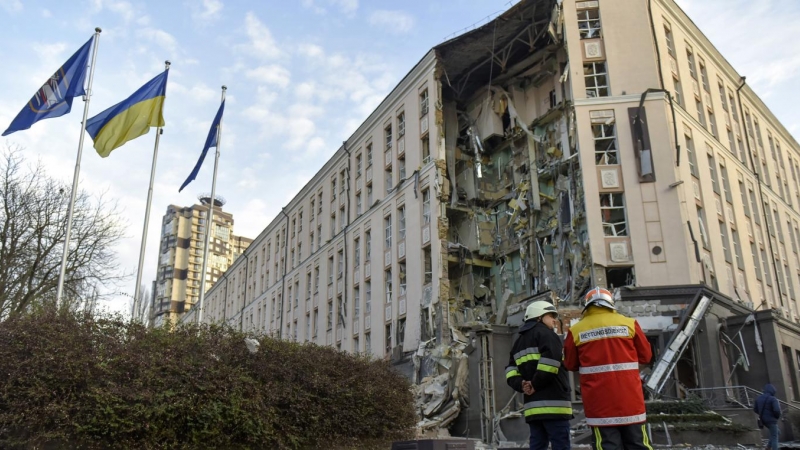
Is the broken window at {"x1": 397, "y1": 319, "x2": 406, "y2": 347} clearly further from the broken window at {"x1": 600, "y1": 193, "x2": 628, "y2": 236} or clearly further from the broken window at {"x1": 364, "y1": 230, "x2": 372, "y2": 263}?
the broken window at {"x1": 600, "y1": 193, "x2": 628, "y2": 236}

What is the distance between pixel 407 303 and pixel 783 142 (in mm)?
29256

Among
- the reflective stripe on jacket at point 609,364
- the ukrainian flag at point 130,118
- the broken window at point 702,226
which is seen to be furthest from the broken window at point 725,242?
the reflective stripe on jacket at point 609,364

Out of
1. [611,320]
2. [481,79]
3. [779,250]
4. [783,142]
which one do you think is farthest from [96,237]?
[783,142]

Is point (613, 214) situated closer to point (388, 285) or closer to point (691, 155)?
point (691, 155)

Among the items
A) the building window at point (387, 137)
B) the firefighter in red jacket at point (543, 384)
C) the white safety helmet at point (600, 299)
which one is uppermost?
the building window at point (387, 137)

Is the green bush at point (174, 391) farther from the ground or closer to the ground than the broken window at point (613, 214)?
closer to the ground

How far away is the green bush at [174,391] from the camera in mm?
10883

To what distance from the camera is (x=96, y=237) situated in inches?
1020

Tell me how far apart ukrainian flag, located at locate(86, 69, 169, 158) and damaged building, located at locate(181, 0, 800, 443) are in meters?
8.88

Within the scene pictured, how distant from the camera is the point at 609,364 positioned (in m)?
5.74

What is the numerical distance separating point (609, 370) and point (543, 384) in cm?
81

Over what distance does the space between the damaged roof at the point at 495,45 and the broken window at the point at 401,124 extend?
3.35 metres

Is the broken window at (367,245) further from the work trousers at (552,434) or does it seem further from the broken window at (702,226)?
the work trousers at (552,434)

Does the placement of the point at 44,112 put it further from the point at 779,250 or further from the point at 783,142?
the point at 783,142
